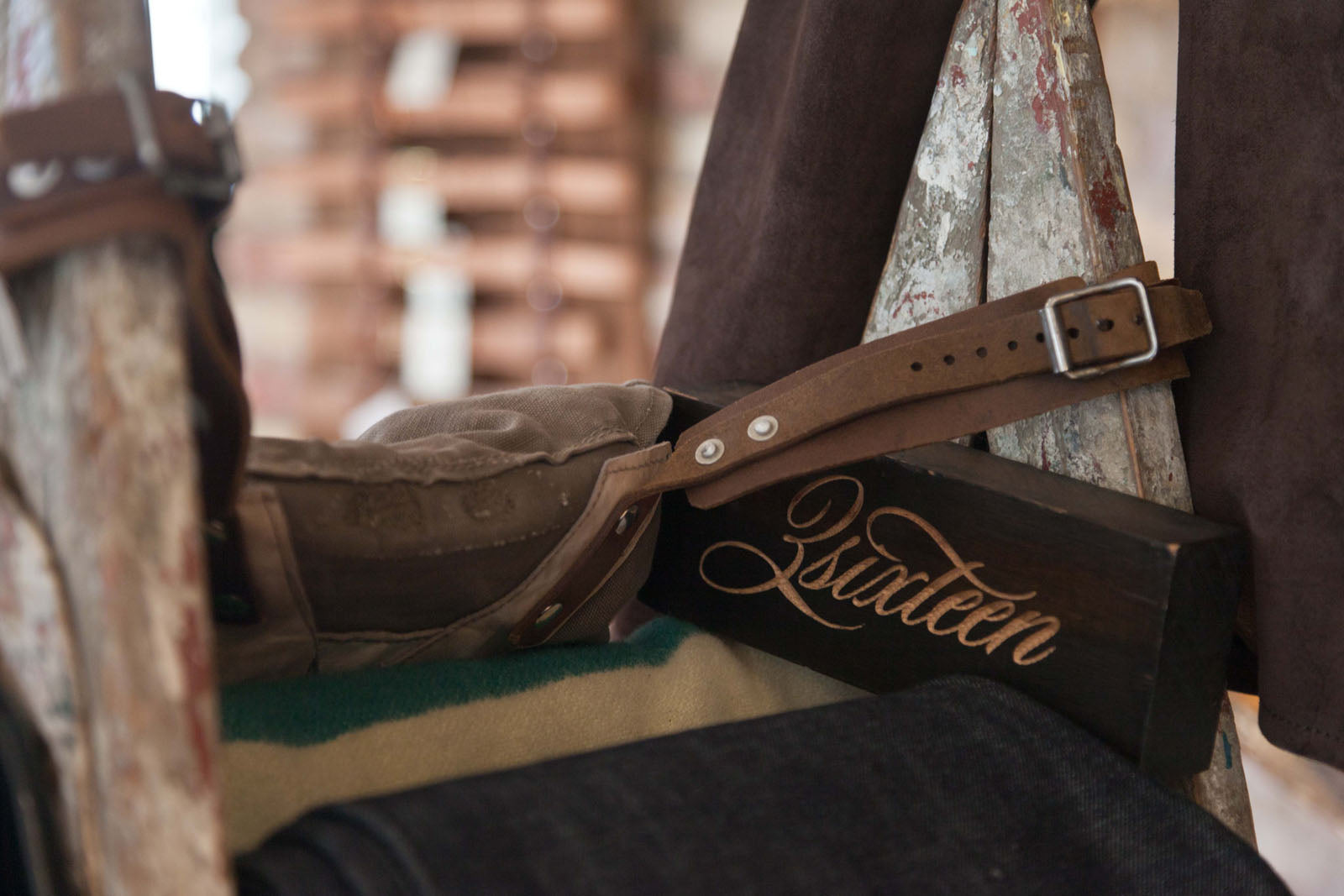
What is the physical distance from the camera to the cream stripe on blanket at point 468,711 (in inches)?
16.9

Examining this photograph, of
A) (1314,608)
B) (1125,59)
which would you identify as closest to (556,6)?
(1125,59)

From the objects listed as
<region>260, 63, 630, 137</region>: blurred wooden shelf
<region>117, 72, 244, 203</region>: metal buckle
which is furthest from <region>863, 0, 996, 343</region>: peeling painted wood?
<region>260, 63, 630, 137</region>: blurred wooden shelf

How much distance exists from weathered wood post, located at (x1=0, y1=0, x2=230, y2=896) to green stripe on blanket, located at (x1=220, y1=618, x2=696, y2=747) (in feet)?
0.45

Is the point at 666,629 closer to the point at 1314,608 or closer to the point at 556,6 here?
the point at 1314,608

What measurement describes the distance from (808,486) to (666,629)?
0.14 meters

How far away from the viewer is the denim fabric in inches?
13.1

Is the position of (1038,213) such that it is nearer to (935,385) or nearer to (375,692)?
(935,385)

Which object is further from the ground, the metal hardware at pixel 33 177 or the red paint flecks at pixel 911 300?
the metal hardware at pixel 33 177

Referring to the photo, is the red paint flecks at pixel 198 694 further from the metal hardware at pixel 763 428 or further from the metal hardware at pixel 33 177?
the metal hardware at pixel 763 428

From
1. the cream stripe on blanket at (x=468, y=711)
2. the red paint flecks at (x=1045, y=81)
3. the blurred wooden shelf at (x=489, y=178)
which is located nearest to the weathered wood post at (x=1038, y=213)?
the red paint flecks at (x=1045, y=81)

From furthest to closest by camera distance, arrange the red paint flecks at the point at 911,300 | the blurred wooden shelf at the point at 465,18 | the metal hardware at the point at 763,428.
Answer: the blurred wooden shelf at the point at 465,18
the red paint flecks at the point at 911,300
the metal hardware at the point at 763,428

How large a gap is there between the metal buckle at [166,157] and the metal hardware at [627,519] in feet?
0.96

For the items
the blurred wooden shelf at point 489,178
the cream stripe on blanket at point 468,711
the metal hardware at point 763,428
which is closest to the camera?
the cream stripe on blanket at point 468,711

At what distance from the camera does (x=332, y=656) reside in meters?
0.48
